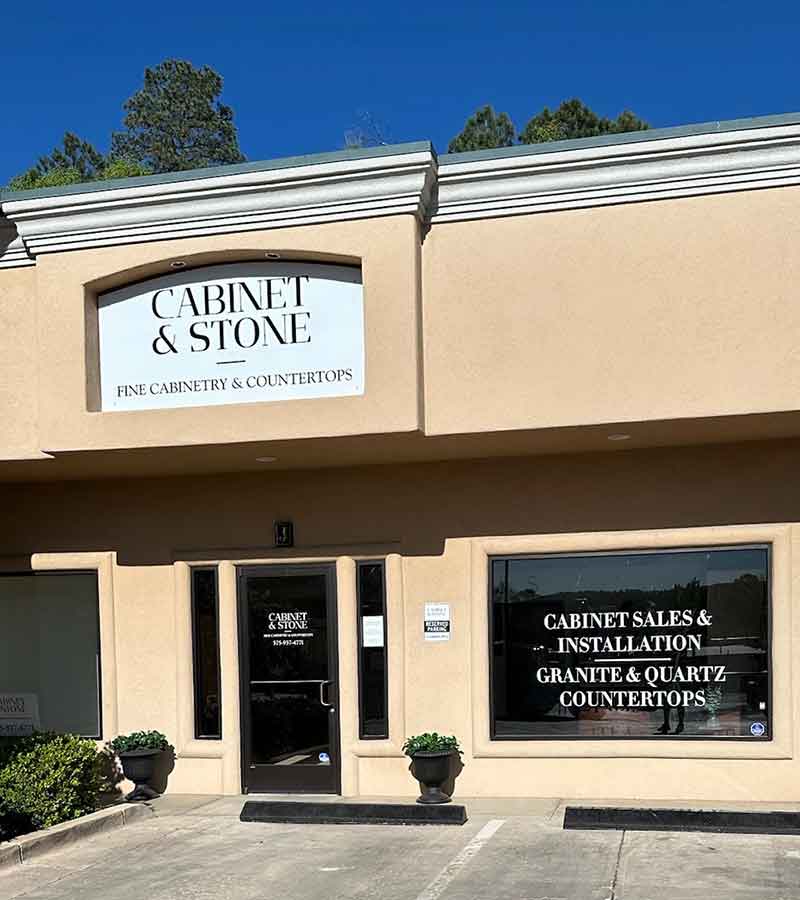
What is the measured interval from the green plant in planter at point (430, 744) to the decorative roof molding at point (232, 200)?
4995 mm

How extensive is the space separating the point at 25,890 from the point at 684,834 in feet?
17.9

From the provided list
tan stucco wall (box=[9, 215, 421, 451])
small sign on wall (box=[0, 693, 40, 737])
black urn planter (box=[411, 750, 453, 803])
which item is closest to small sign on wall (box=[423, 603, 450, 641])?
black urn planter (box=[411, 750, 453, 803])

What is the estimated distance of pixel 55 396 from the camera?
1088 cm

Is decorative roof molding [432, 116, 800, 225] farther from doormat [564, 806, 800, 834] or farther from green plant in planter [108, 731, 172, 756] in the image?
green plant in planter [108, 731, 172, 756]

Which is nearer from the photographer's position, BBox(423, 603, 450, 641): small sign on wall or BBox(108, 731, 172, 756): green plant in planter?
BBox(423, 603, 450, 641): small sign on wall

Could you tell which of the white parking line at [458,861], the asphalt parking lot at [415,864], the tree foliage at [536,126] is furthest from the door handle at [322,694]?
the tree foliage at [536,126]

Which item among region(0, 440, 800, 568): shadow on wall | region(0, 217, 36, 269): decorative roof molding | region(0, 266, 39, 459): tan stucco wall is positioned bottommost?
region(0, 440, 800, 568): shadow on wall

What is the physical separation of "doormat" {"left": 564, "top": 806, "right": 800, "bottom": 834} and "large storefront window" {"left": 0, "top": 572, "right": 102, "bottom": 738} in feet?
18.2

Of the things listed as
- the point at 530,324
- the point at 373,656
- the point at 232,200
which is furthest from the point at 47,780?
the point at 530,324

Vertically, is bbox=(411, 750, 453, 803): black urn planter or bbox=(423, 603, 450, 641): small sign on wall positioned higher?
bbox=(423, 603, 450, 641): small sign on wall

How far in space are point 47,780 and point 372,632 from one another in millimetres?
3432

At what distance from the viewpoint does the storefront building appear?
32.6ft

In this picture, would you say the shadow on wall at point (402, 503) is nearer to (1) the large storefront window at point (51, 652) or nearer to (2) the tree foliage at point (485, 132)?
(1) the large storefront window at point (51, 652)

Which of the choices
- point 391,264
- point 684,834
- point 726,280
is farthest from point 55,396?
point 684,834
